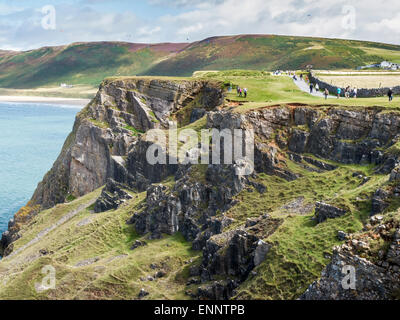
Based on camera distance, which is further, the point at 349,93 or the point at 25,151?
the point at 25,151

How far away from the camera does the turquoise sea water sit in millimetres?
84800

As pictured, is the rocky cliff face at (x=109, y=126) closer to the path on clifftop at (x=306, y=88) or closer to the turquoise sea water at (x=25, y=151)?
the turquoise sea water at (x=25, y=151)

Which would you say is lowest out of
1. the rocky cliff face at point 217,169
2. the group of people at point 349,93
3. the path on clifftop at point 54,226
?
the path on clifftop at point 54,226

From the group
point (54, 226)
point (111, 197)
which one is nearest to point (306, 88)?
point (111, 197)

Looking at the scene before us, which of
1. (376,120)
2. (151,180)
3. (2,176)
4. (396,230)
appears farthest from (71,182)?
(396,230)

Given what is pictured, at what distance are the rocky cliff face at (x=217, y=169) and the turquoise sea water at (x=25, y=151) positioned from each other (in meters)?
16.8

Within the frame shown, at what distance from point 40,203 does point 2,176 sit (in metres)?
32.8

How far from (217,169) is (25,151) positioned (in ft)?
329

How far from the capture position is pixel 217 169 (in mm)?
38469

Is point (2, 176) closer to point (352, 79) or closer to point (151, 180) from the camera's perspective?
point (151, 180)

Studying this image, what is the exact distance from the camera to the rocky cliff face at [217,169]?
1030 inches

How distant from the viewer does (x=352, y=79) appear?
59.7 metres

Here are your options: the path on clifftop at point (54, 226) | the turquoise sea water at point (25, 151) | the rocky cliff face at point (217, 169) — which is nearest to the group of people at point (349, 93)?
the rocky cliff face at point (217, 169)

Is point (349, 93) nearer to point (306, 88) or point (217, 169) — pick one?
point (306, 88)
